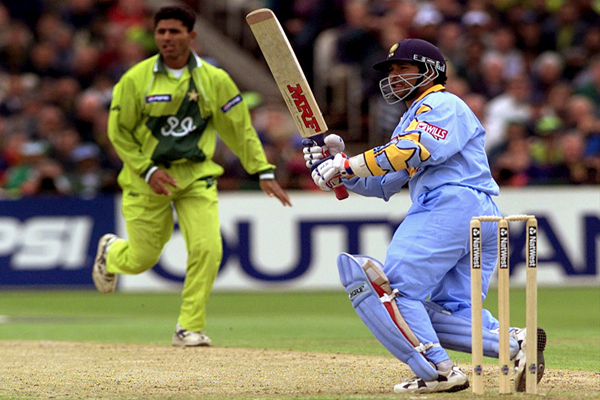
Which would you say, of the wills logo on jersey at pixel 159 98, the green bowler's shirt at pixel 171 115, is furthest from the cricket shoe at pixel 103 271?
the wills logo on jersey at pixel 159 98

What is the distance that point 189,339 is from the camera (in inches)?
327

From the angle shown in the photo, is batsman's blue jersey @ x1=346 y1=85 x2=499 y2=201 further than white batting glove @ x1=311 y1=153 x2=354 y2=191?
No

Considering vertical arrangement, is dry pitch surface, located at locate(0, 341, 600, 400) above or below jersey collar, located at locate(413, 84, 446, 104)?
below

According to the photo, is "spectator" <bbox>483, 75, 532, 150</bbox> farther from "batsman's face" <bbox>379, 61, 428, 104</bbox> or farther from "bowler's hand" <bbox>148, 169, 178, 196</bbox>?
"batsman's face" <bbox>379, 61, 428, 104</bbox>

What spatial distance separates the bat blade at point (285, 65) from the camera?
663cm

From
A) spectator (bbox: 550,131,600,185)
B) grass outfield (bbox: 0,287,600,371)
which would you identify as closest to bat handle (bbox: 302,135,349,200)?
grass outfield (bbox: 0,287,600,371)

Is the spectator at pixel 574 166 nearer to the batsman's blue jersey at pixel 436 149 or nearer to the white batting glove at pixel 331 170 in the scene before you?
the batsman's blue jersey at pixel 436 149

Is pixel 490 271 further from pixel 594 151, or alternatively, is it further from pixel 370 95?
pixel 370 95

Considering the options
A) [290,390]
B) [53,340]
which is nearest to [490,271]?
[290,390]

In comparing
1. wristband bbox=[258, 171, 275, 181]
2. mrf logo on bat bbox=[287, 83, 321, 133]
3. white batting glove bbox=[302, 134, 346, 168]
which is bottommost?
wristband bbox=[258, 171, 275, 181]

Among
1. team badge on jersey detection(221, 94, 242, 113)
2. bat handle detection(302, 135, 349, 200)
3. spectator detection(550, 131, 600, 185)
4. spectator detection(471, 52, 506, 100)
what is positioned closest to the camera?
bat handle detection(302, 135, 349, 200)

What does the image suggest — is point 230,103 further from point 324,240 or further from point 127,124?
point 324,240

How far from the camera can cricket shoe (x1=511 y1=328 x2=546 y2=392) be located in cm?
566

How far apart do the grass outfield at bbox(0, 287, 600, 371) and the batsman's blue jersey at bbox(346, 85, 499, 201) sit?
1.79 meters
